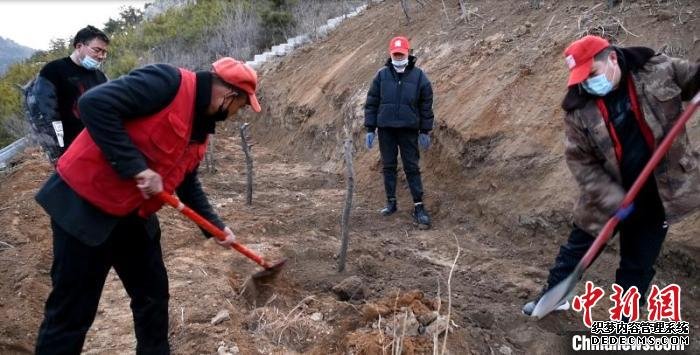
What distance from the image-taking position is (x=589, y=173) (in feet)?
9.71

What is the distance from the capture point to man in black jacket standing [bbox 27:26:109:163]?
4082 millimetres

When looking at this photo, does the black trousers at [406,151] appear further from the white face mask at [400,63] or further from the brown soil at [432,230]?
the white face mask at [400,63]

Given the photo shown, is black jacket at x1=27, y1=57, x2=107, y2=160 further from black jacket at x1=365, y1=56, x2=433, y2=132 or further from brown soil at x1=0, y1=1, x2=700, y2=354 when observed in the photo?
black jacket at x1=365, y1=56, x2=433, y2=132

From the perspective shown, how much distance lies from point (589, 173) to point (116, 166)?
7.53ft

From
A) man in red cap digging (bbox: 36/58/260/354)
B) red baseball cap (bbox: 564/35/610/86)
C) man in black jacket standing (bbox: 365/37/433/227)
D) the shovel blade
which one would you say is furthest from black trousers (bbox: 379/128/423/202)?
man in red cap digging (bbox: 36/58/260/354)

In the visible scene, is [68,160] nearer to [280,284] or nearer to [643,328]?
[280,284]

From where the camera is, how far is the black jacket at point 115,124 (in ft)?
7.16

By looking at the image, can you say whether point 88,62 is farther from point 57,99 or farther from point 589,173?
point 589,173

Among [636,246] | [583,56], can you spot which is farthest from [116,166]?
[636,246]

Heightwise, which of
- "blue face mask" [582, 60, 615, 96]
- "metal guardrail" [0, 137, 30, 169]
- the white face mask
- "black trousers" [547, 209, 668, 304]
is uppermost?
the white face mask

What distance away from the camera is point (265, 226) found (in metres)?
5.32

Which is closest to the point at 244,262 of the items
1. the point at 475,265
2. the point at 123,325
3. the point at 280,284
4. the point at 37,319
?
the point at 280,284

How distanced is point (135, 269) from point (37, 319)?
4.60ft

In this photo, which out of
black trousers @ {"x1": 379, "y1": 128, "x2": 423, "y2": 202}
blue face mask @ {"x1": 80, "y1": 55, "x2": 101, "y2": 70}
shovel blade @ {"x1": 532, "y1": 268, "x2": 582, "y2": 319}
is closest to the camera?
shovel blade @ {"x1": 532, "y1": 268, "x2": 582, "y2": 319}
